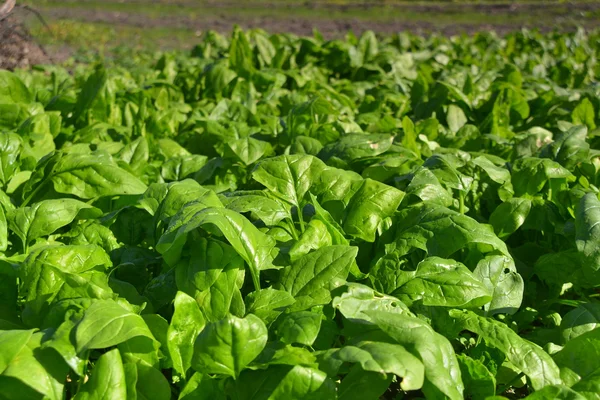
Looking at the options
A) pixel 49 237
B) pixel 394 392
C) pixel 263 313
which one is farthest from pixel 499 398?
pixel 49 237

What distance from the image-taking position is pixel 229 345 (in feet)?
4.83

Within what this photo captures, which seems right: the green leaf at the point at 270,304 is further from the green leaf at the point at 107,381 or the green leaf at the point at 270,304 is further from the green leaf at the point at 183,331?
the green leaf at the point at 107,381

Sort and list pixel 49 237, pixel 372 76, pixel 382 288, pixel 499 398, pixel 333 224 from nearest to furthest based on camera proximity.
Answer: pixel 499 398, pixel 382 288, pixel 333 224, pixel 49 237, pixel 372 76

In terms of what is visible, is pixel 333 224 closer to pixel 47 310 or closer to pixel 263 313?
pixel 263 313

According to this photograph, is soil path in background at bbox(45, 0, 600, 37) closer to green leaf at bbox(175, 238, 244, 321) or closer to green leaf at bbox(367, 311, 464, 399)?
green leaf at bbox(175, 238, 244, 321)

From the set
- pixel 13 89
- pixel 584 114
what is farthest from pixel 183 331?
pixel 584 114

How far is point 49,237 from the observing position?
2244mm

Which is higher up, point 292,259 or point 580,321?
point 292,259

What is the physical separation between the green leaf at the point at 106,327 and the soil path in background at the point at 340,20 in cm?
1316

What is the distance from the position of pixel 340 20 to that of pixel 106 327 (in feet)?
54.0

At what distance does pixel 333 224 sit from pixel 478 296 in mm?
534

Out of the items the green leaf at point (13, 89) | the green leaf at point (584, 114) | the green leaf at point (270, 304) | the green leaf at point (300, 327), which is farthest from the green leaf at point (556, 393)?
the green leaf at point (13, 89)

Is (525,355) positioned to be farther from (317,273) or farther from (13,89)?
(13,89)

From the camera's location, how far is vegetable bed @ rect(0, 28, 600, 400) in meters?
1.50
